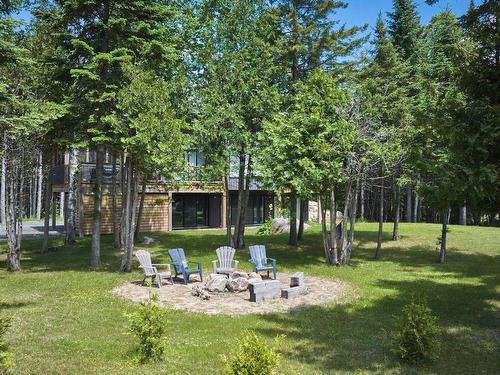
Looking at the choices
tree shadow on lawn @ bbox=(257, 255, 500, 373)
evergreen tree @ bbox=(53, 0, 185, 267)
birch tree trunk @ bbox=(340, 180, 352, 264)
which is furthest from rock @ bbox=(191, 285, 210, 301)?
birch tree trunk @ bbox=(340, 180, 352, 264)

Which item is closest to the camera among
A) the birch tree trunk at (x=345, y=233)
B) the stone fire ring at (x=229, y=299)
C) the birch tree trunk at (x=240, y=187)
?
the stone fire ring at (x=229, y=299)

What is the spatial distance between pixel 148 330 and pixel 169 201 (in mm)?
18044

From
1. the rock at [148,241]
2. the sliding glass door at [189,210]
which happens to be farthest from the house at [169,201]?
the rock at [148,241]

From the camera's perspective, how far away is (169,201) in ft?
81.0

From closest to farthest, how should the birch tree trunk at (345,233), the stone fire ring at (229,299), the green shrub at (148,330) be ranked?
1. the green shrub at (148,330)
2. the stone fire ring at (229,299)
3. the birch tree trunk at (345,233)

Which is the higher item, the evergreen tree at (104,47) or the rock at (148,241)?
the evergreen tree at (104,47)

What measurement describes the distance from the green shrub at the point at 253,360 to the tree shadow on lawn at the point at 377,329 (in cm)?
176

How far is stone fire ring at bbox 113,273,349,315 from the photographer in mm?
10641

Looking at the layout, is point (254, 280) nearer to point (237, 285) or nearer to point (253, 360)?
point (237, 285)

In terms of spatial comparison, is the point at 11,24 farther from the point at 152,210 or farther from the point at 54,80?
the point at 152,210

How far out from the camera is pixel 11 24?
9648 mm

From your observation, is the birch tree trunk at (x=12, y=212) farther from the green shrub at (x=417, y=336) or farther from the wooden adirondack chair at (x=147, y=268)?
the green shrub at (x=417, y=336)

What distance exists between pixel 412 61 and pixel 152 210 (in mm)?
20726

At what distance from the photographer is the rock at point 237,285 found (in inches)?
486
